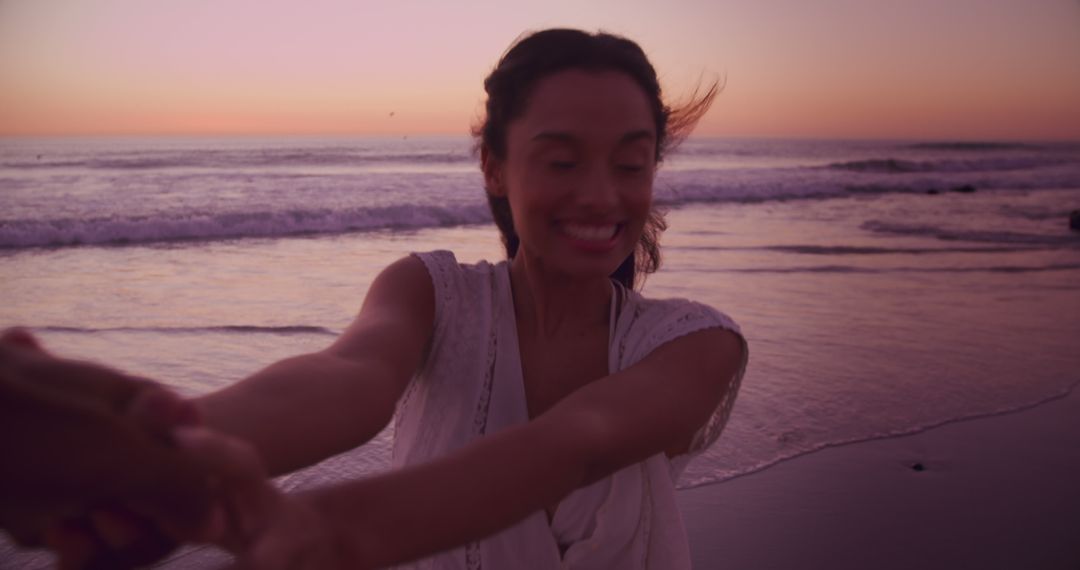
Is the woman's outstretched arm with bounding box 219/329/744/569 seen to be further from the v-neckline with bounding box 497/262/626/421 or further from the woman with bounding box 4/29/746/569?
the v-neckline with bounding box 497/262/626/421

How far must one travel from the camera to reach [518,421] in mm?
2018

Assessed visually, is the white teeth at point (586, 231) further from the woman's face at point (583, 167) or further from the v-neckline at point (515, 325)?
the v-neckline at point (515, 325)

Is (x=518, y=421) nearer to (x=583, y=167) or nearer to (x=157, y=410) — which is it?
(x=583, y=167)

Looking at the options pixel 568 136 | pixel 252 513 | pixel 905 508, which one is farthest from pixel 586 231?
pixel 905 508

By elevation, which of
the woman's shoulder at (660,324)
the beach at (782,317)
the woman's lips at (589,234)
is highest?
the woman's lips at (589,234)

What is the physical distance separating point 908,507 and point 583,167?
2.62 metres

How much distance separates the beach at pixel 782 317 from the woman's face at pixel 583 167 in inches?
70.9

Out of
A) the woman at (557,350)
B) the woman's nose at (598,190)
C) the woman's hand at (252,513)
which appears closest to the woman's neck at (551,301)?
the woman at (557,350)

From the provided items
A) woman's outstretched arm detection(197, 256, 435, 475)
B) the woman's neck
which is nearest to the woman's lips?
the woman's neck

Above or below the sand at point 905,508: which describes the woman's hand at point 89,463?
above

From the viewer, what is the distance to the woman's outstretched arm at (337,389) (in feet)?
4.36

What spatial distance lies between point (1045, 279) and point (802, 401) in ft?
16.8

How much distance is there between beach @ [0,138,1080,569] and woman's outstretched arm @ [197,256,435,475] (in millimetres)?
1847

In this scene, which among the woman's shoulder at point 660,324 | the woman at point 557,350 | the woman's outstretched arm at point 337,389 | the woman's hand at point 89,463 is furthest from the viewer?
the woman's shoulder at point 660,324
